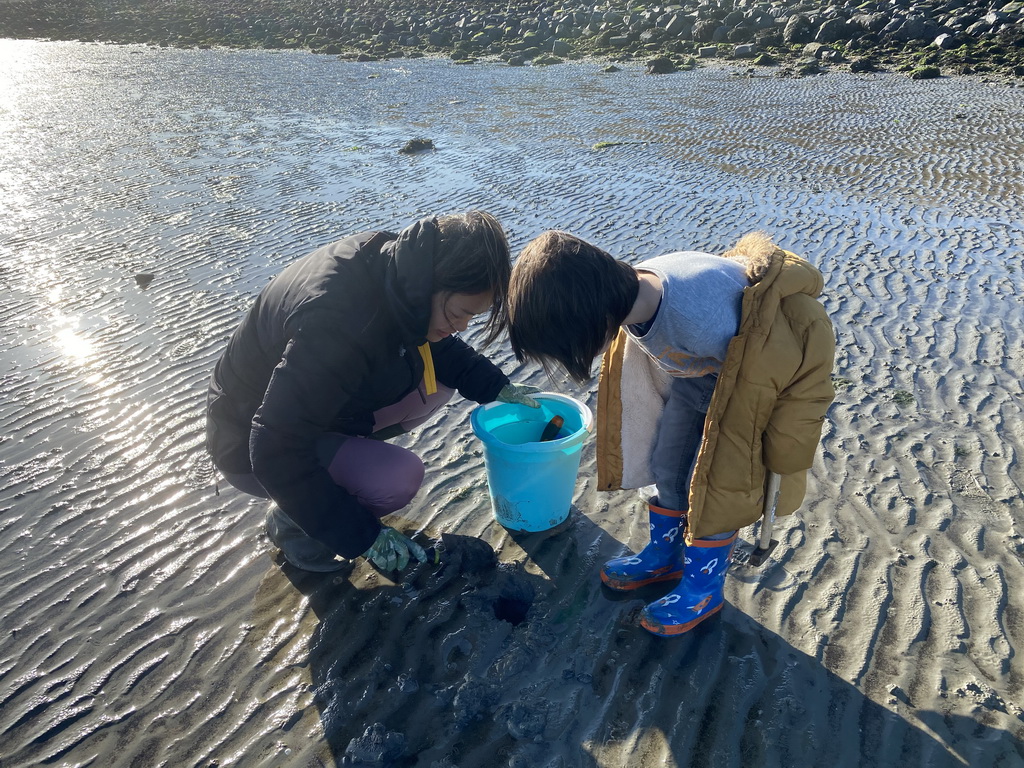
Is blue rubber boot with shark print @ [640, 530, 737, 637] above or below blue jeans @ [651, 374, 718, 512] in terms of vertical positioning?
below

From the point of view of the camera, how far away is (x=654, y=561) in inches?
128

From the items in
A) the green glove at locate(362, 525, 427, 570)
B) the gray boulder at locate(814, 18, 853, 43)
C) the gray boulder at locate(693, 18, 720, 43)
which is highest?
the gray boulder at locate(693, 18, 720, 43)

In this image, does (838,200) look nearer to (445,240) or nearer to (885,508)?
(885,508)

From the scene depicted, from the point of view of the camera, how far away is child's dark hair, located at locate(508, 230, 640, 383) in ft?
7.19

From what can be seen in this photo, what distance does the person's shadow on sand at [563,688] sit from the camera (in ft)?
8.29

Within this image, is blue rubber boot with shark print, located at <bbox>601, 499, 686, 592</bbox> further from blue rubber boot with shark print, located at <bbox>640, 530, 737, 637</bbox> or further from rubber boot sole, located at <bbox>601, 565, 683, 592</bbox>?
blue rubber boot with shark print, located at <bbox>640, 530, 737, 637</bbox>

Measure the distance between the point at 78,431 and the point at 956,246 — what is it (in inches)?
325

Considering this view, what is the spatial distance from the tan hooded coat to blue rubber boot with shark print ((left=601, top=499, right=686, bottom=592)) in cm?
41

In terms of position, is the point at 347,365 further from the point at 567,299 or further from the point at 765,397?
the point at 765,397

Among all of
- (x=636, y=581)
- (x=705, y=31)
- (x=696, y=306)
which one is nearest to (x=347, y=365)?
(x=696, y=306)

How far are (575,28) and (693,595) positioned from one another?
93.7 ft

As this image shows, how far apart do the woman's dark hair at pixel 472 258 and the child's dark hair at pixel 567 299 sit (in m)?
0.24

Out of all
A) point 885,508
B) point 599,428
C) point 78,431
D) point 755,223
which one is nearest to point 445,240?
point 599,428

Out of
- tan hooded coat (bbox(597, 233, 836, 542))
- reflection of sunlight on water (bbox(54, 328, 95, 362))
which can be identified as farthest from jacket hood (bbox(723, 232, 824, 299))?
reflection of sunlight on water (bbox(54, 328, 95, 362))
